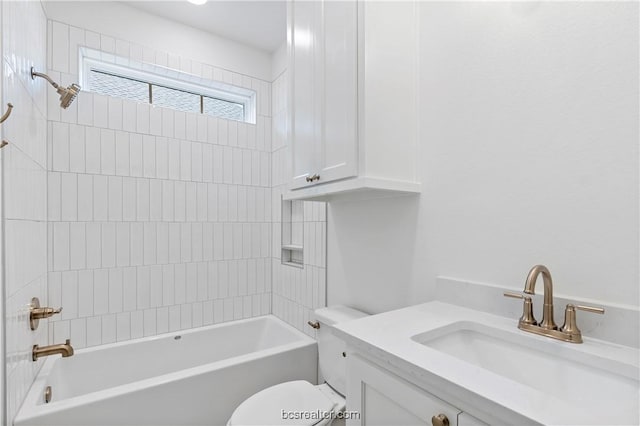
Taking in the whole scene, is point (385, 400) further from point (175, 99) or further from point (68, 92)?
point (175, 99)

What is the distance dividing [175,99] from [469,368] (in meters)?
2.59

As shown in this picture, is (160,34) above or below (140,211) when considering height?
above

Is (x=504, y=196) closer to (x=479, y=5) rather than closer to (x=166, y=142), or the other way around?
(x=479, y=5)

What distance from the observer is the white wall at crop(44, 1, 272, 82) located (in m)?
1.98

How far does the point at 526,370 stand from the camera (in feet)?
2.72

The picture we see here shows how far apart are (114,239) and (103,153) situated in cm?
58

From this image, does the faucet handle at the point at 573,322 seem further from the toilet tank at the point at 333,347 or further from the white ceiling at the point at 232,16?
the white ceiling at the point at 232,16

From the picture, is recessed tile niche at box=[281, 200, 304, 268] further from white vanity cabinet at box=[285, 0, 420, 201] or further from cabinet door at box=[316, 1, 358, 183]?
cabinet door at box=[316, 1, 358, 183]

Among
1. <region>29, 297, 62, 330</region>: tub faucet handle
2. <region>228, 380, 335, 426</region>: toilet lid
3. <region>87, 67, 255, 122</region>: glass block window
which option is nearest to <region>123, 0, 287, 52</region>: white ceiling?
<region>87, 67, 255, 122</region>: glass block window

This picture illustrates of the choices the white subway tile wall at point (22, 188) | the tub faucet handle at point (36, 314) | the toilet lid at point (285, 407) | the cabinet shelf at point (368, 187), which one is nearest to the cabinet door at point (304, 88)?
the cabinet shelf at point (368, 187)

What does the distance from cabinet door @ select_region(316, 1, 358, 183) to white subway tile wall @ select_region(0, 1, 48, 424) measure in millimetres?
1205

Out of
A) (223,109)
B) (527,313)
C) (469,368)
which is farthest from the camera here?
(223,109)

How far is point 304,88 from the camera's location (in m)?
1.51
